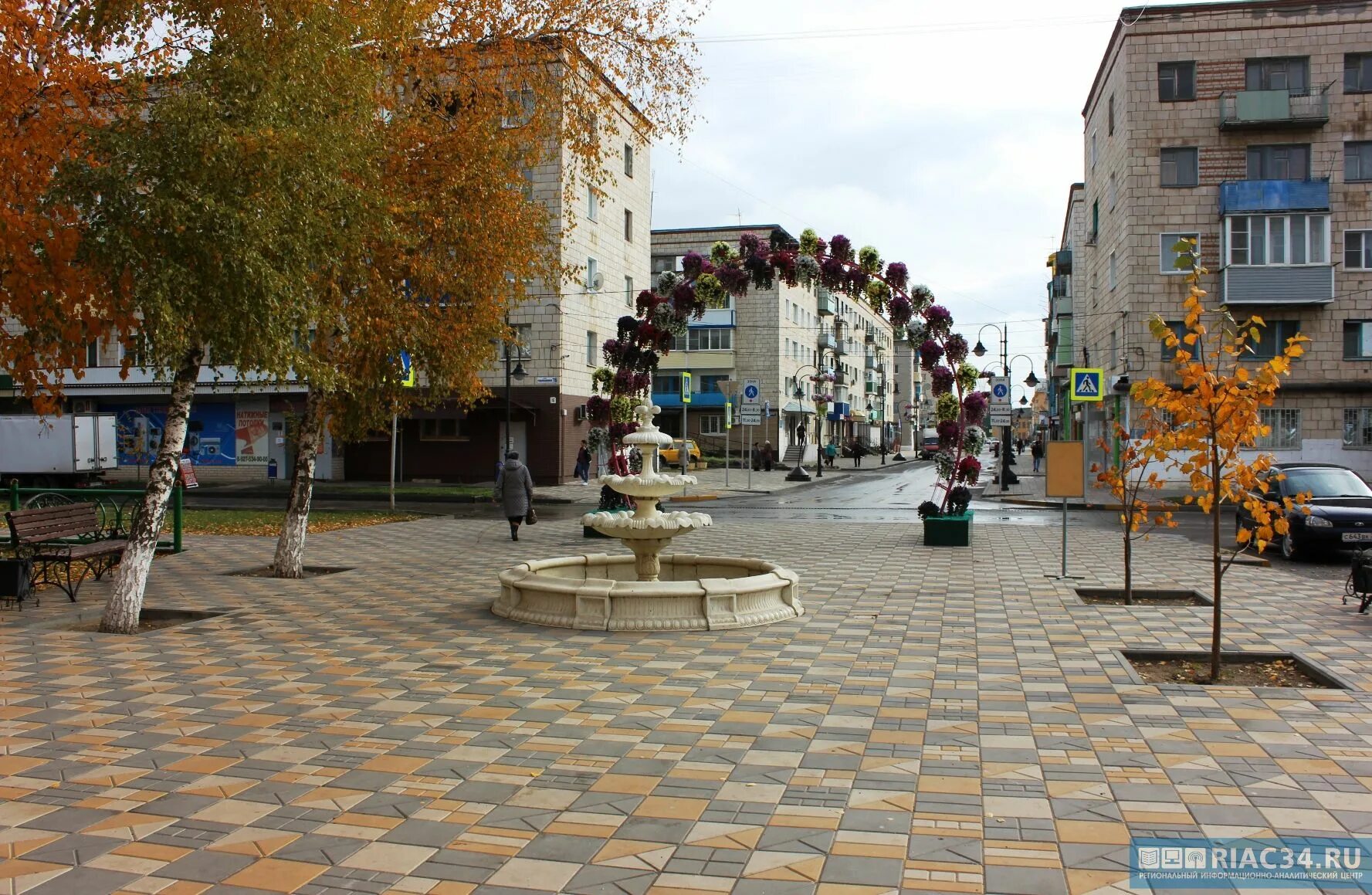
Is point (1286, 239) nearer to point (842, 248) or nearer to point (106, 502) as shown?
point (842, 248)

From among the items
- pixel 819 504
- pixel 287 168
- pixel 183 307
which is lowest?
pixel 819 504

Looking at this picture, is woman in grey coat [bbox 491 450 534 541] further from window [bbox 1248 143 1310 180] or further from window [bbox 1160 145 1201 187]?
window [bbox 1248 143 1310 180]

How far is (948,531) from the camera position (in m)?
17.5

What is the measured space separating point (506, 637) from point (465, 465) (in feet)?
99.1

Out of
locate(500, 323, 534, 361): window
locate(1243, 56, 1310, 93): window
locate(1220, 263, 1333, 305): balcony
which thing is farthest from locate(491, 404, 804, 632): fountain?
locate(1243, 56, 1310, 93): window

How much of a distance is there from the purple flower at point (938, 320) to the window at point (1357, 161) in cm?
2525

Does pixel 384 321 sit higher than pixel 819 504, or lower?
higher

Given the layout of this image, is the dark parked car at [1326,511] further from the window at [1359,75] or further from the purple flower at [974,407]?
the window at [1359,75]

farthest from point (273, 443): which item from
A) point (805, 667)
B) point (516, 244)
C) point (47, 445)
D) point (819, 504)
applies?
point (805, 667)

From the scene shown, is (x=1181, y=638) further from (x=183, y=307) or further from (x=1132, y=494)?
(x=183, y=307)

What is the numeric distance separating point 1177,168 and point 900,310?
23562mm

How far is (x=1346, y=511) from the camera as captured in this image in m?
15.4

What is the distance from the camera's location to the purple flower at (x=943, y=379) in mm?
17922

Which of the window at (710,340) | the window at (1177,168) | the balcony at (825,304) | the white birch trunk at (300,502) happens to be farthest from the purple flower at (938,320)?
the balcony at (825,304)
